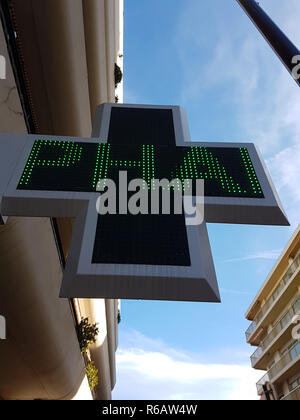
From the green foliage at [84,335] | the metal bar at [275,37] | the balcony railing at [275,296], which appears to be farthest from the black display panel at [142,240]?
the balcony railing at [275,296]

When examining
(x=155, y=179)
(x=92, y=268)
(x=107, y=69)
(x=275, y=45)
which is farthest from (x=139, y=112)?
(x=107, y=69)

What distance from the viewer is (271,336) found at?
2230 cm

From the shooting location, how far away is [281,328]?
21.0 metres

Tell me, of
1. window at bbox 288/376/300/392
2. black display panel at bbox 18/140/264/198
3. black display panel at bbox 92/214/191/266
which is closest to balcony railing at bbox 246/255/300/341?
window at bbox 288/376/300/392

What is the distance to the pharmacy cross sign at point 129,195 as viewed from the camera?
5.75ft

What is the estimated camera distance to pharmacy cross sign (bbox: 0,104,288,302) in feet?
5.75

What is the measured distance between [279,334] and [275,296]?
11.8 feet

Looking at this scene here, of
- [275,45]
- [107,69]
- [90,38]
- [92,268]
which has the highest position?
[107,69]

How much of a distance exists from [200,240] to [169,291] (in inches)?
20.8

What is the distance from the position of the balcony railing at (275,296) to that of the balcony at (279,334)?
1.47m

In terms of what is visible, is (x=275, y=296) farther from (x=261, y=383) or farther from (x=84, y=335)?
(x=84, y=335)

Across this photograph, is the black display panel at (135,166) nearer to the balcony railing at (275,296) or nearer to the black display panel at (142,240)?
the black display panel at (142,240)

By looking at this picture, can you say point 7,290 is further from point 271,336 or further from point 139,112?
point 271,336

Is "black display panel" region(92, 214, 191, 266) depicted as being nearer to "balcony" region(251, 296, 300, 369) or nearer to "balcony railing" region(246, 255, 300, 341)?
"balcony" region(251, 296, 300, 369)
